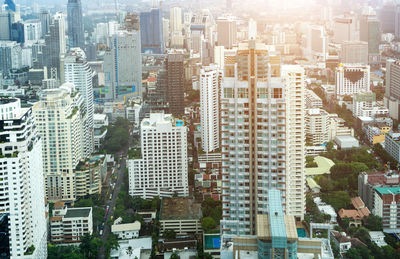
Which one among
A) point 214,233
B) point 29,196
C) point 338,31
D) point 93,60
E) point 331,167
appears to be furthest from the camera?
point 338,31

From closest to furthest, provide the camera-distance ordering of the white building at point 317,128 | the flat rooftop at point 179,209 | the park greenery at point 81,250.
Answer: the park greenery at point 81,250
the flat rooftop at point 179,209
the white building at point 317,128

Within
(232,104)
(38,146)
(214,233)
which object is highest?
(232,104)

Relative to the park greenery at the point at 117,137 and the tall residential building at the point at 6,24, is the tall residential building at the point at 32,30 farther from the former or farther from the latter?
the park greenery at the point at 117,137

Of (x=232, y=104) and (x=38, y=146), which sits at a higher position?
(x=232, y=104)

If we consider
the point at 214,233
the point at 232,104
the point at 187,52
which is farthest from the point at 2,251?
the point at 187,52

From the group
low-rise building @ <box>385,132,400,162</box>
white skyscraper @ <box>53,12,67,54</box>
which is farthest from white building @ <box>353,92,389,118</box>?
white skyscraper @ <box>53,12,67,54</box>

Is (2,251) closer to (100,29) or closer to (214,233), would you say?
(214,233)

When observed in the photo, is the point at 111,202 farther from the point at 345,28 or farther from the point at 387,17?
the point at 387,17

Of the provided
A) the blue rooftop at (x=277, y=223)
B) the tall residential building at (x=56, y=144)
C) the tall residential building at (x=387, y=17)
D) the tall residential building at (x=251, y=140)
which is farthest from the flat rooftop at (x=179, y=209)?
the tall residential building at (x=387, y=17)
